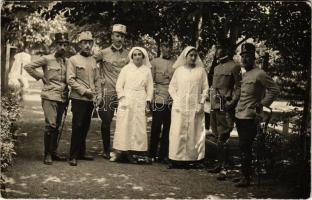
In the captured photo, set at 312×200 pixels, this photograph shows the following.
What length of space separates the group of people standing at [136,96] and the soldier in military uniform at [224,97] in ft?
0.05

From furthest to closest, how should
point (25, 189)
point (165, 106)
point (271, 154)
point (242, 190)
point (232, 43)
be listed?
point (232, 43) → point (165, 106) → point (271, 154) → point (242, 190) → point (25, 189)

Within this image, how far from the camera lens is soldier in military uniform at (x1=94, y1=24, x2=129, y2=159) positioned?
28.1ft

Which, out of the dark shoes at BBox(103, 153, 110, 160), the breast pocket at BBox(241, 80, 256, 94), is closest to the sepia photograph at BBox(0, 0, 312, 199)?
the breast pocket at BBox(241, 80, 256, 94)

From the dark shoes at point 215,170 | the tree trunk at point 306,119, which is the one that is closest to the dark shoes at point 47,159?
the dark shoes at point 215,170

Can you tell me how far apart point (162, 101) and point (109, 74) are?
39.9 inches

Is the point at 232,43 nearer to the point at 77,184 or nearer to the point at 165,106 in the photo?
the point at 165,106

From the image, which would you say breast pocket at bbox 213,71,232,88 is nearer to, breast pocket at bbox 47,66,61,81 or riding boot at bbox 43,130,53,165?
breast pocket at bbox 47,66,61,81

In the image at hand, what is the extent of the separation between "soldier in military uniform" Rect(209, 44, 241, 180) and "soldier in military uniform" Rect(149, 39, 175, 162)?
0.79m

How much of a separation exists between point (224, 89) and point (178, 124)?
0.91 meters

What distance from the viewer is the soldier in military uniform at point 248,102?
6.88 metres

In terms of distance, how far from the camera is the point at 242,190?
6.74 m

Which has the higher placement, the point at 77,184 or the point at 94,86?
the point at 94,86

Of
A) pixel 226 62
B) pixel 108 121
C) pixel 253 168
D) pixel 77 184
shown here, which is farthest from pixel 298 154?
pixel 108 121

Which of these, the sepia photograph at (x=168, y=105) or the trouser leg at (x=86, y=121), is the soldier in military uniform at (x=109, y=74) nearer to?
the sepia photograph at (x=168, y=105)
